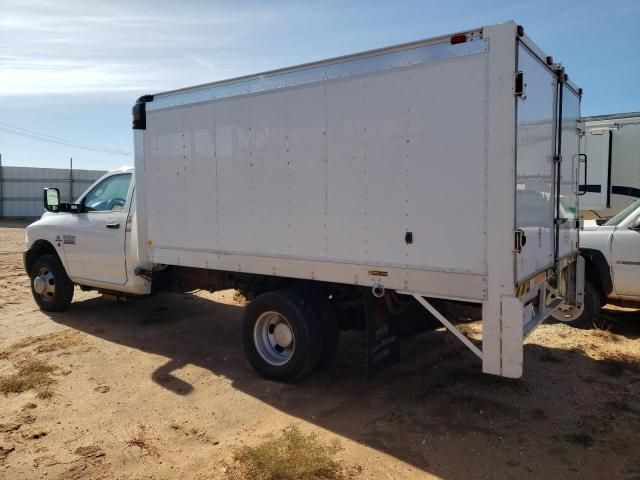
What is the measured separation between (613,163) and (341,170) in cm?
715

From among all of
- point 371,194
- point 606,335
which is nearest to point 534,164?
point 371,194

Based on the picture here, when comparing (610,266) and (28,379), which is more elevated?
(610,266)

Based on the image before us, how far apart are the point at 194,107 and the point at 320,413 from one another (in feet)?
10.7

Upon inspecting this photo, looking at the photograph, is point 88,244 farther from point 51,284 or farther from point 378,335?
point 378,335

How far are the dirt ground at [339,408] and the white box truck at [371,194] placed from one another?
0.48 meters

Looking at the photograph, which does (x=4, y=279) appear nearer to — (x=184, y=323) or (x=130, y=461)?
(x=184, y=323)

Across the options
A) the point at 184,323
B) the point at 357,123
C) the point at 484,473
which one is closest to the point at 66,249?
the point at 184,323

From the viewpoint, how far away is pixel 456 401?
4.45 m

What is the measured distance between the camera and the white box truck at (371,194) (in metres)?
3.62

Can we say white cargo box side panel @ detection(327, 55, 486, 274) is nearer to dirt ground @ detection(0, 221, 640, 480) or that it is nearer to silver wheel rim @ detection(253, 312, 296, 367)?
silver wheel rim @ detection(253, 312, 296, 367)

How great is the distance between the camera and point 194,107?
534 centimetres

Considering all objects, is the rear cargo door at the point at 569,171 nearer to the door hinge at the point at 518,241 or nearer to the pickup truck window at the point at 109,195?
the door hinge at the point at 518,241

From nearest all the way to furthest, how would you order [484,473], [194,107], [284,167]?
[484,473]
[284,167]
[194,107]

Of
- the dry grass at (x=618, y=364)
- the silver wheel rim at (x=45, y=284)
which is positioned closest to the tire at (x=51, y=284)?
the silver wheel rim at (x=45, y=284)
